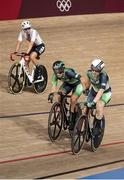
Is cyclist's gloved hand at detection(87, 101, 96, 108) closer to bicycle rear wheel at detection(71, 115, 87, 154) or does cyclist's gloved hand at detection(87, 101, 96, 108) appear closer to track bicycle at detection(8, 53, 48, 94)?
bicycle rear wheel at detection(71, 115, 87, 154)

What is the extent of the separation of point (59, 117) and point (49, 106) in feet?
8.56

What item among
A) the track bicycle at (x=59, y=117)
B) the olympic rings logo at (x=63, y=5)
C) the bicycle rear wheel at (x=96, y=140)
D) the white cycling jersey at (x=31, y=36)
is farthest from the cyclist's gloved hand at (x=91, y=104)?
the olympic rings logo at (x=63, y=5)

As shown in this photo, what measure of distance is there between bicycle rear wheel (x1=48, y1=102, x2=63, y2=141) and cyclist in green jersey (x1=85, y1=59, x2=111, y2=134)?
0.63 m

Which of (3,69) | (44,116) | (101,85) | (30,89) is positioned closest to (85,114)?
(101,85)

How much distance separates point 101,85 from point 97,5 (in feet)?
39.9

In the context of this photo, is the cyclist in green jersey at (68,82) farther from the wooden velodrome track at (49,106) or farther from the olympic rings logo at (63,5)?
the olympic rings logo at (63,5)

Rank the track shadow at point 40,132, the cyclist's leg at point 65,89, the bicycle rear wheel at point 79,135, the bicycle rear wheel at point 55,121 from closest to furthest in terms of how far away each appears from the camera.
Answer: the bicycle rear wheel at point 79,135 < the bicycle rear wheel at point 55,121 < the cyclist's leg at point 65,89 < the track shadow at point 40,132

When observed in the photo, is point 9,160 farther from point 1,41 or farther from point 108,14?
point 108,14

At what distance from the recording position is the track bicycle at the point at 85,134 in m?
9.58

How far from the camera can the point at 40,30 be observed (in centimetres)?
1894

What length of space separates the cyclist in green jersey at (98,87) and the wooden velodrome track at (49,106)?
888 mm

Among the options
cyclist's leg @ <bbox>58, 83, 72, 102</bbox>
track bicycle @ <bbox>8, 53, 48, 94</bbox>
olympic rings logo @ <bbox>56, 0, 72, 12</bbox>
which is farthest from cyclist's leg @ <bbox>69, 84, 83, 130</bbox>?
olympic rings logo @ <bbox>56, 0, 72, 12</bbox>

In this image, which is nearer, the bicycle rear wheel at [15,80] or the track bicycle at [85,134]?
the track bicycle at [85,134]

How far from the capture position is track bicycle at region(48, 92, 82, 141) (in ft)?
33.4
